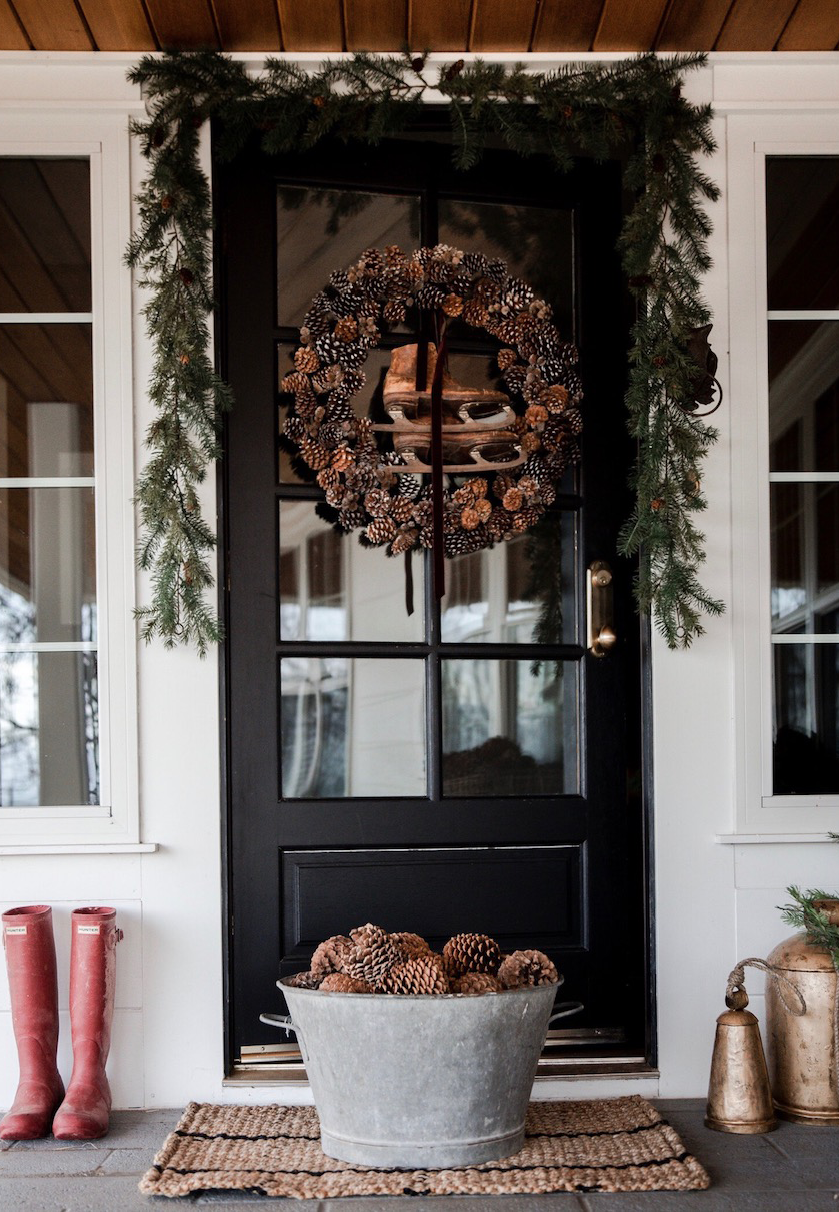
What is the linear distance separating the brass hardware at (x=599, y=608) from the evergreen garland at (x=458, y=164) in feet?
0.30

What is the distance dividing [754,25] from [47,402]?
184cm

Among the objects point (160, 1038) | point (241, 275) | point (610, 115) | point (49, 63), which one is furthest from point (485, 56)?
point (160, 1038)

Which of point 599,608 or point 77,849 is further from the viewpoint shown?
point 599,608

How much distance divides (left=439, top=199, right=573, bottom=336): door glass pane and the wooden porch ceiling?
1.18ft

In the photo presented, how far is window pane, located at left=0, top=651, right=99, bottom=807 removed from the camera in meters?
2.62

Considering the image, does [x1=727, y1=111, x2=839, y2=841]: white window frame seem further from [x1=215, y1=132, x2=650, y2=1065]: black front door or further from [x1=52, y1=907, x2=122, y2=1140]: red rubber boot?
[x1=52, y1=907, x2=122, y2=1140]: red rubber boot

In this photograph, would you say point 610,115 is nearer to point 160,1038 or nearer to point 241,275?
point 241,275

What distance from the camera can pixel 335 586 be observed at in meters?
2.71

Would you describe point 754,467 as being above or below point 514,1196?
above

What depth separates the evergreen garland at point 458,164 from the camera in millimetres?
2586

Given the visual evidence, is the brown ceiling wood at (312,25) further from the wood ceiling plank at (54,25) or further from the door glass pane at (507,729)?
the door glass pane at (507,729)

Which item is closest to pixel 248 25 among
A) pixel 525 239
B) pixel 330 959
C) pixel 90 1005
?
pixel 525 239

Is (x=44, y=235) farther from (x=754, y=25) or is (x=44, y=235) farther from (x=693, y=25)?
(x=754, y=25)

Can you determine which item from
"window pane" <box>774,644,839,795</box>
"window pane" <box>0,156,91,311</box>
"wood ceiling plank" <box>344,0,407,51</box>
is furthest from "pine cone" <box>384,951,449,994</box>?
"wood ceiling plank" <box>344,0,407,51</box>
